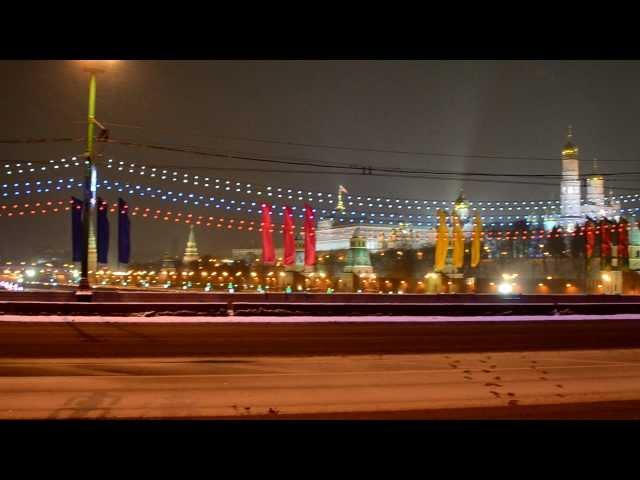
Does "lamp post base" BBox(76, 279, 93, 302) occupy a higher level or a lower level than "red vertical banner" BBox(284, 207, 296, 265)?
lower

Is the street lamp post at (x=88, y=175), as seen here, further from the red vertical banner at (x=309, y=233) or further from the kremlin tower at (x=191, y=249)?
the kremlin tower at (x=191, y=249)

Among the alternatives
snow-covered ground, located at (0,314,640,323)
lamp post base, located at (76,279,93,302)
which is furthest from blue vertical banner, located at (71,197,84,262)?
snow-covered ground, located at (0,314,640,323)

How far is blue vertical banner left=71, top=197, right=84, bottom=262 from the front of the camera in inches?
987

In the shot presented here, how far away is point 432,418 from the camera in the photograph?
30.0 feet

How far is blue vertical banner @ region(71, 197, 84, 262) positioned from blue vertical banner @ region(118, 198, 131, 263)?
173cm

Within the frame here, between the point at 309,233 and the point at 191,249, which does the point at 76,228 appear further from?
the point at 191,249

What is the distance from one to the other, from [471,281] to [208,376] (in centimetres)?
5076

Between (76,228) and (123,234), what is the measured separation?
6.77 ft

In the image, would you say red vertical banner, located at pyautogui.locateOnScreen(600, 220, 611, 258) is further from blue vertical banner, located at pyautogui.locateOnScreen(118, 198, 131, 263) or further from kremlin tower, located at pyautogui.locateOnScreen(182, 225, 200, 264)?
kremlin tower, located at pyautogui.locateOnScreen(182, 225, 200, 264)

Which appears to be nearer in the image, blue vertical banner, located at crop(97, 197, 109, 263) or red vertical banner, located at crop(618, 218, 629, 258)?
blue vertical banner, located at crop(97, 197, 109, 263)

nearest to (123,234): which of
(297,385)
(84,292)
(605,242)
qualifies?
(84,292)

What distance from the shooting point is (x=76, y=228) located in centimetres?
2577

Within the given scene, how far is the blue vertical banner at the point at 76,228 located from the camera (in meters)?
25.1
